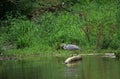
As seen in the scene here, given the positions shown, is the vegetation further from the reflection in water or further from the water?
the reflection in water

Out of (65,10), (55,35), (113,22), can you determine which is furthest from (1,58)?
(65,10)

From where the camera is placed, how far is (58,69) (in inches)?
548

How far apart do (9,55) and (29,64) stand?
2435mm

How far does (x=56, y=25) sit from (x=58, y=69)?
6655mm

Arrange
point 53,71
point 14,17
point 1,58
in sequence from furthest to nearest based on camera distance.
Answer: point 14,17 → point 1,58 → point 53,71

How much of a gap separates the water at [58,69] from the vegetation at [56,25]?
2.09m

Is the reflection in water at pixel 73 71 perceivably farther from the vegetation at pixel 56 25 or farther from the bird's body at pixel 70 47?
the vegetation at pixel 56 25

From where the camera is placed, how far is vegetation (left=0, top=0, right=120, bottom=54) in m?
18.4

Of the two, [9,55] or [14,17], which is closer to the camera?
[9,55]

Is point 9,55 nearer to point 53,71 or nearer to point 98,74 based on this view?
point 53,71

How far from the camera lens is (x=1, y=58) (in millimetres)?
17000

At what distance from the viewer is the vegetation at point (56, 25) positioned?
60.3 feet

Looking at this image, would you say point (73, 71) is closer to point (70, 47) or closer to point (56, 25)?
point (70, 47)

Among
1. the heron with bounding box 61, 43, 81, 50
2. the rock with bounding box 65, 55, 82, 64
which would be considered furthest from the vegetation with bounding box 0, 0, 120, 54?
the rock with bounding box 65, 55, 82, 64
